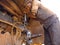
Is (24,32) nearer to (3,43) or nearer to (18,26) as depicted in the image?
(18,26)

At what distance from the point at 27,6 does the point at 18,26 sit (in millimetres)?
149

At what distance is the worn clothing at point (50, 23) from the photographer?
3.98 feet

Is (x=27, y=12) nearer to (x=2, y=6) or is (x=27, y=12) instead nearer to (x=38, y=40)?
(x=2, y=6)

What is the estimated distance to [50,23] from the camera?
1.24 meters

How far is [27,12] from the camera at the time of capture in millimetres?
1192

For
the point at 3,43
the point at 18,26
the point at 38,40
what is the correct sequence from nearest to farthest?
the point at 3,43 < the point at 18,26 < the point at 38,40

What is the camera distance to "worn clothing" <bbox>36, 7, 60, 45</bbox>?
1214 mm

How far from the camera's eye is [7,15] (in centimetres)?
113

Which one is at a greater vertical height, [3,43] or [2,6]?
[2,6]

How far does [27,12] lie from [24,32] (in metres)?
0.14

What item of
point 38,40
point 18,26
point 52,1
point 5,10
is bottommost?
point 38,40

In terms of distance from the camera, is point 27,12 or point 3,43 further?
point 27,12

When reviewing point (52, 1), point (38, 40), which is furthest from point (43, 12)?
point (52, 1)

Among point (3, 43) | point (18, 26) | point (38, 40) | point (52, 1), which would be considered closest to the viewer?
point (3, 43)
